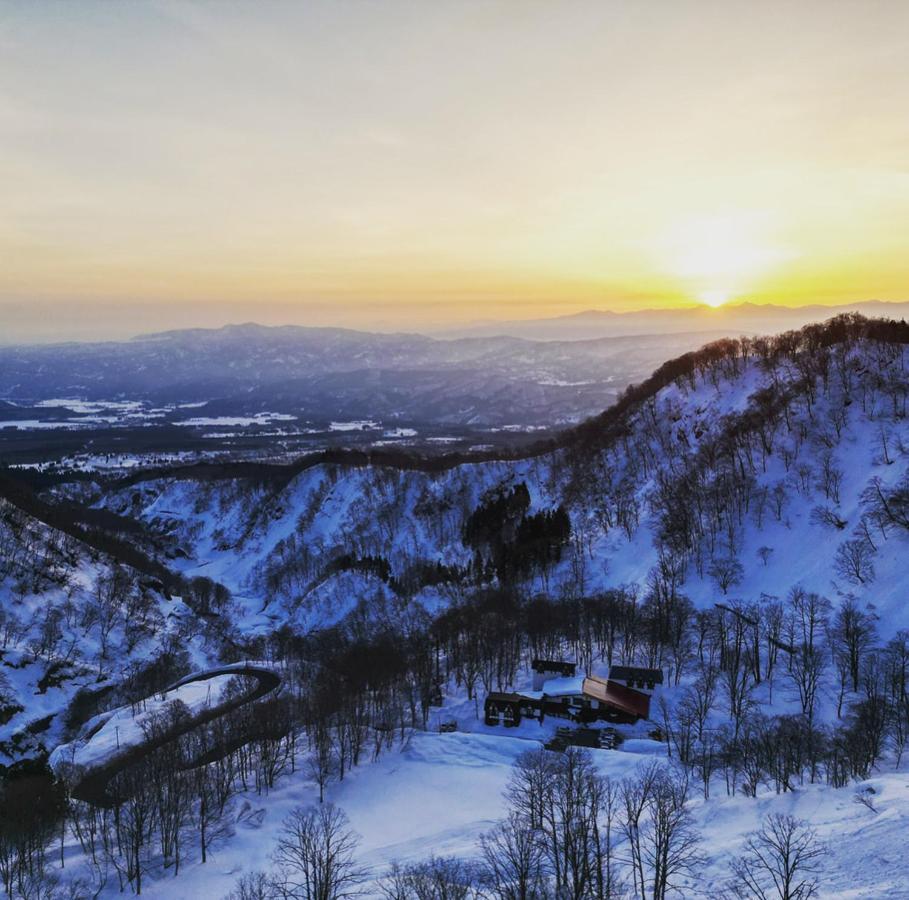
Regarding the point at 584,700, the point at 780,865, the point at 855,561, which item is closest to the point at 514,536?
the point at 584,700

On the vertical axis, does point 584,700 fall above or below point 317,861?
below

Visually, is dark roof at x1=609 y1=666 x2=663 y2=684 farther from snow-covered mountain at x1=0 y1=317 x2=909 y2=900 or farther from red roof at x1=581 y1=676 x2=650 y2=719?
snow-covered mountain at x1=0 y1=317 x2=909 y2=900

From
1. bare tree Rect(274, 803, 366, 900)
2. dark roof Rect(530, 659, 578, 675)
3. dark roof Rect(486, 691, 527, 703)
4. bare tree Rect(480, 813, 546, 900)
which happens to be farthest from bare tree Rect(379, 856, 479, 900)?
dark roof Rect(530, 659, 578, 675)

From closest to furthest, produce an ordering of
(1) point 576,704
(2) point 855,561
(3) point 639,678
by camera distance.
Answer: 1. (1) point 576,704
2. (3) point 639,678
3. (2) point 855,561

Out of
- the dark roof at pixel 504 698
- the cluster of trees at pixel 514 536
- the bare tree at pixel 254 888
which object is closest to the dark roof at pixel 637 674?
the dark roof at pixel 504 698

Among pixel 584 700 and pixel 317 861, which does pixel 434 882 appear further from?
pixel 584 700

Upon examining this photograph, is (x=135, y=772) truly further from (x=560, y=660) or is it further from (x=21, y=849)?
(x=560, y=660)

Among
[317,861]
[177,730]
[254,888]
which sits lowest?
[177,730]
